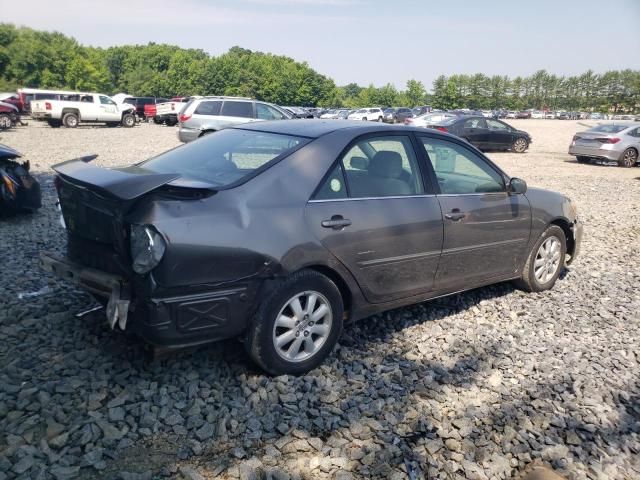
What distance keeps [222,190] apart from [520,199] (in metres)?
3.03

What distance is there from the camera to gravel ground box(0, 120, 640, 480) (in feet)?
9.30

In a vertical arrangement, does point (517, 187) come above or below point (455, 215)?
above

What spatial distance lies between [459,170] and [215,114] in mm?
14302

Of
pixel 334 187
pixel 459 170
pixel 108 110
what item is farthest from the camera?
pixel 108 110

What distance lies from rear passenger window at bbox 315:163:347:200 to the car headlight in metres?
1.11

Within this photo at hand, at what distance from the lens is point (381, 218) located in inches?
153

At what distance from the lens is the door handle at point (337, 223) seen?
3576mm

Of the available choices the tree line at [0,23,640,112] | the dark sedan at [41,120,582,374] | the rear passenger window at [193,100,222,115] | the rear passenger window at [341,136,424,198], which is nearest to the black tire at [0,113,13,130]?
the rear passenger window at [193,100,222,115]


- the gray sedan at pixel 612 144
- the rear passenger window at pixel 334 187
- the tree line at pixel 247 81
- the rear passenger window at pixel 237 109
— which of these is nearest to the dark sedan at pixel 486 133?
the gray sedan at pixel 612 144

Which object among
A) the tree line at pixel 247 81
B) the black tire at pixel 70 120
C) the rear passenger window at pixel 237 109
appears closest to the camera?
the rear passenger window at pixel 237 109

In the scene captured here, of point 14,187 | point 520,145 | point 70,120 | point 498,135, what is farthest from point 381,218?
point 70,120

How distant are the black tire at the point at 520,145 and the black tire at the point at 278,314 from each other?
70.2 ft

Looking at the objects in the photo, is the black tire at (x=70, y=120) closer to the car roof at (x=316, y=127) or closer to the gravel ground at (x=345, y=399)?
the gravel ground at (x=345, y=399)

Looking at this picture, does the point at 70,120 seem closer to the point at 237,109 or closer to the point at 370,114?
the point at 237,109
